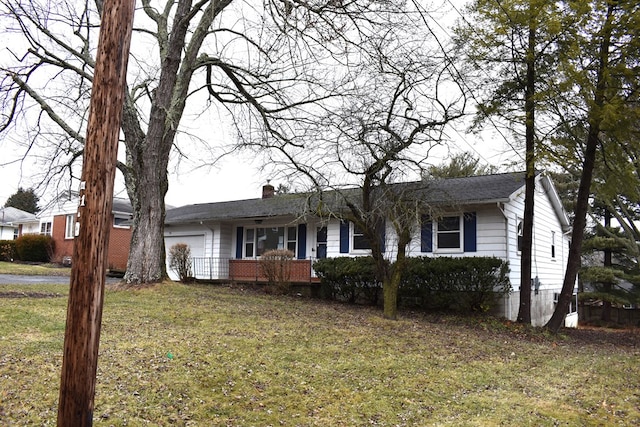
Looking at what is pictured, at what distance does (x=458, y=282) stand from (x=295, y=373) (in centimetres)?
878

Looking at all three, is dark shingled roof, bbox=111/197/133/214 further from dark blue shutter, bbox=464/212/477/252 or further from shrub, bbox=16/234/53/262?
dark blue shutter, bbox=464/212/477/252

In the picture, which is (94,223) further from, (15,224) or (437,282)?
(15,224)

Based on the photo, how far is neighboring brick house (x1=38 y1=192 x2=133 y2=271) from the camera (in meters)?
28.4

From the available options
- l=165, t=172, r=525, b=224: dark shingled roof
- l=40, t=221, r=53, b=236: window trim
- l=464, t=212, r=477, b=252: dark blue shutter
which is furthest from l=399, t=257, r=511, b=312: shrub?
l=40, t=221, r=53, b=236: window trim

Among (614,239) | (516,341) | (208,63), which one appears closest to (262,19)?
(208,63)

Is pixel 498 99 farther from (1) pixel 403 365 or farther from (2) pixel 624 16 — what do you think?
(1) pixel 403 365

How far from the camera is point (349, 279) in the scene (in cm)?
1622

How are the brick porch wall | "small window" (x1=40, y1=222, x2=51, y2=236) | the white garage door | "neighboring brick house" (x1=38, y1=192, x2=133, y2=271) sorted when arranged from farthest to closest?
1. "small window" (x1=40, y1=222, x2=51, y2=236)
2. "neighboring brick house" (x1=38, y1=192, x2=133, y2=271)
3. the white garage door
4. the brick porch wall

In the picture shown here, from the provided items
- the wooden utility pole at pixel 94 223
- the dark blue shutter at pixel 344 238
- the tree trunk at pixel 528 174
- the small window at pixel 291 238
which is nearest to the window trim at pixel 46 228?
the small window at pixel 291 238

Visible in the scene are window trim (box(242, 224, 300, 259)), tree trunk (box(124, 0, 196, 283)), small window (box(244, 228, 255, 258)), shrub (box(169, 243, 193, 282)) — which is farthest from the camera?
small window (box(244, 228, 255, 258))

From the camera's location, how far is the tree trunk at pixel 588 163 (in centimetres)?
1212

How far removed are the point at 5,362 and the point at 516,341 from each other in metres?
10.1

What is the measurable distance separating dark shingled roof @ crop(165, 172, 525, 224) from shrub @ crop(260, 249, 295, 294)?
4.92 ft

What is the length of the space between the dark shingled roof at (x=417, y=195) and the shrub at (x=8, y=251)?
44.4 ft
